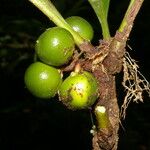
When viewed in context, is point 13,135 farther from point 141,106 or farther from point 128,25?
point 128,25

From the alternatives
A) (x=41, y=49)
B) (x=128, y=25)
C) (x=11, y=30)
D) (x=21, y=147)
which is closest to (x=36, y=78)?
(x=41, y=49)

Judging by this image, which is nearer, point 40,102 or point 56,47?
point 56,47

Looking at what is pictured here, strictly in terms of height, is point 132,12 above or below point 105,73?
above

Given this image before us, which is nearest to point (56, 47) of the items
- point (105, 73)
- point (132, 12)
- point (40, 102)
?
point (105, 73)

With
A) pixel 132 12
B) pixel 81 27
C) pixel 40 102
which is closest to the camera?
pixel 132 12

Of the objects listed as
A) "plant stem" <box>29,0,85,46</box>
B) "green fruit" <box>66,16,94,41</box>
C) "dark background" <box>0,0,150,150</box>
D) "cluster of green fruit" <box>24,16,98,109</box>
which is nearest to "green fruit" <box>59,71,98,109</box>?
"cluster of green fruit" <box>24,16,98,109</box>

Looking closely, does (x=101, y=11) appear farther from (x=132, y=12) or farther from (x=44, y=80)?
(x=44, y=80)

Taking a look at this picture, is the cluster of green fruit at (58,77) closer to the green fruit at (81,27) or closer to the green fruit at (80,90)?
the green fruit at (80,90)
